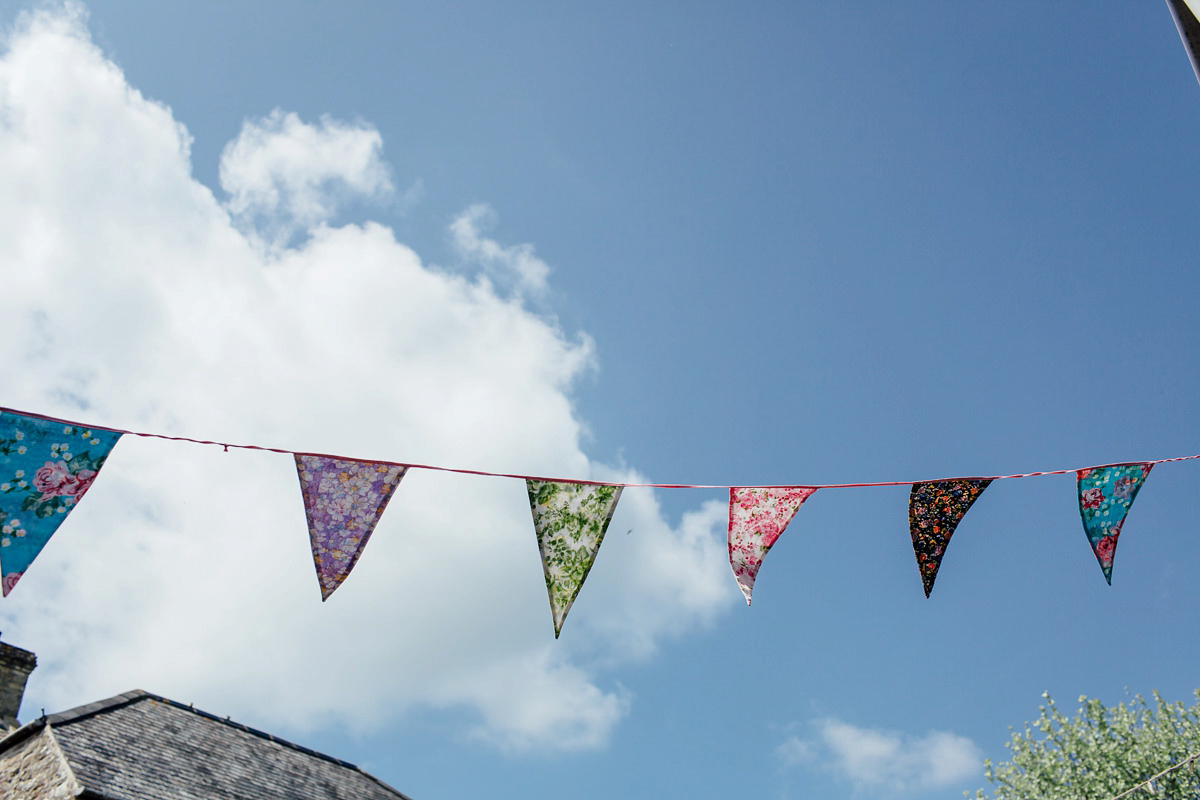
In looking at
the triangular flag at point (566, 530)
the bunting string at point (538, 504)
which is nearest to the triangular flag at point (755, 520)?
the bunting string at point (538, 504)

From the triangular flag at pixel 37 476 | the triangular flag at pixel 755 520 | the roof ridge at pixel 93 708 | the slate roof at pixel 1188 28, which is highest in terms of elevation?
the slate roof at pixel 1188 28

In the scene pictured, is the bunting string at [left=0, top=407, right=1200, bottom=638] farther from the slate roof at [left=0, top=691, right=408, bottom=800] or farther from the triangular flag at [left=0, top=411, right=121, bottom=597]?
the slate roof at [left=0, top=691, right=408, bottom=800]

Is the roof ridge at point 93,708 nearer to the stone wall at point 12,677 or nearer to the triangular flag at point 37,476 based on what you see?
the stone wall at point 12,677

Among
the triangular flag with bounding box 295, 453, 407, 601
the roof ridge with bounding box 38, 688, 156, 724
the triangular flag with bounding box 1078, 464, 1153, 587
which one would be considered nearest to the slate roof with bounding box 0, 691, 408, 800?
the roof ridge with bounding box 38, 688, 156, 724

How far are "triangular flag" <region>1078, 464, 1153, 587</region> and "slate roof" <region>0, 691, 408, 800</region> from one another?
473 inches

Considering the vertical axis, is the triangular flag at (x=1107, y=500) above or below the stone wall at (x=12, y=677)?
Answer: below

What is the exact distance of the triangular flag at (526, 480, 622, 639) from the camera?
5898 mm

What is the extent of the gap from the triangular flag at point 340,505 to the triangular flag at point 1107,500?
598 centimetres

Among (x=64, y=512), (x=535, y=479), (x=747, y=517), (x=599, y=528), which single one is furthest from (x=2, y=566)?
(x=747, y=517)

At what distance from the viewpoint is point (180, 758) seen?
12.2m

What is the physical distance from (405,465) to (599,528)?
157 cm

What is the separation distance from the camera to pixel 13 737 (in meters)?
11.1

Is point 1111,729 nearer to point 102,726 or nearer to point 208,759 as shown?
point 208,759

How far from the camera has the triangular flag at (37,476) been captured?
4.68m
